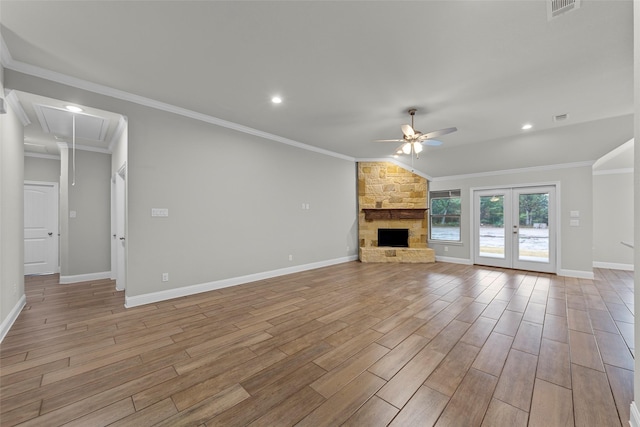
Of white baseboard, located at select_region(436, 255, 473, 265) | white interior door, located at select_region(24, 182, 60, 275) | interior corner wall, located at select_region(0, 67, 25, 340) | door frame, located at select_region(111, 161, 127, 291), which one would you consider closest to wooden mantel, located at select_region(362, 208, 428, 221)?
white baseboard, located at select_region(436, 255, 473, 265)

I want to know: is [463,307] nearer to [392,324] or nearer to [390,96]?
[392,324]

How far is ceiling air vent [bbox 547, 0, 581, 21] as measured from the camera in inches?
73.1

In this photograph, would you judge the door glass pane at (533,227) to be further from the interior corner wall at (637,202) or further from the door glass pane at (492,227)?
the interior corner wall at (637,202)

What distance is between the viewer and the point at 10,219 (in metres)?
2.77

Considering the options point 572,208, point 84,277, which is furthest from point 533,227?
point 84,277

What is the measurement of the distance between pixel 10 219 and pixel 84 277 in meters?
2.65

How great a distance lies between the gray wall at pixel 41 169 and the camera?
5324mm

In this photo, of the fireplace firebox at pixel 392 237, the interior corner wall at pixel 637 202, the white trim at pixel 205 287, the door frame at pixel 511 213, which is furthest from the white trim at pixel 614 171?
the white trim at pixel 205 287

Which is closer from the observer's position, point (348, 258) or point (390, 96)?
point (390, 96)

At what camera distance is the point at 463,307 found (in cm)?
331

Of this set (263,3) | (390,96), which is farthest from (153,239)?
(390,96)

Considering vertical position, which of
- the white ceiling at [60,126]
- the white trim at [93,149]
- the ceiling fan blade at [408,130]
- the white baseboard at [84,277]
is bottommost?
the white baseboard at [84,277]

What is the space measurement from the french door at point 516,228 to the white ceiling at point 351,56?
73.3 inches

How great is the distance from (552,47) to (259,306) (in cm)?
430
